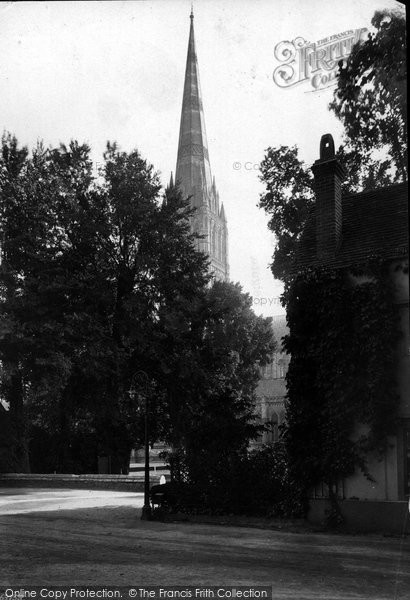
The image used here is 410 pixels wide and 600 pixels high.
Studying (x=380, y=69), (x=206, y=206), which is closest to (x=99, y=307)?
(x=380, y=69)

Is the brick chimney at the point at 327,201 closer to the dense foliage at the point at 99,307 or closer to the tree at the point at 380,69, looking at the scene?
the tree at the point at 380,69

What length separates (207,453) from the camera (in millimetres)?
17141

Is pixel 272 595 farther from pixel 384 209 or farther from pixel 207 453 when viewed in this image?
pixel 384 209

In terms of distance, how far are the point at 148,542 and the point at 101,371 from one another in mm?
14855

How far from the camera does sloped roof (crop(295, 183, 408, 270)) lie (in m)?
15.0

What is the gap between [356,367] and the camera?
14555mm

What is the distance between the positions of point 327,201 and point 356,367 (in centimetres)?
448

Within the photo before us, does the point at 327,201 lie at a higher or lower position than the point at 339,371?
higher

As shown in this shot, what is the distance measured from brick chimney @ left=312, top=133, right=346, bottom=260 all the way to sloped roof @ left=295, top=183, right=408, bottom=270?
267mm

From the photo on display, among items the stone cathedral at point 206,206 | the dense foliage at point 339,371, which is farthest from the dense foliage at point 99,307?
the dense foliage at point 339,371

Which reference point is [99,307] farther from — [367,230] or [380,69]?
[380,69]

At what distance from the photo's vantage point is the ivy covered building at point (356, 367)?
14055mm

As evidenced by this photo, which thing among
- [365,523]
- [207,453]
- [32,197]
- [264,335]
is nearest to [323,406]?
[365,523]

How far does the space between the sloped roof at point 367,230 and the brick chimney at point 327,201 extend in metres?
0.27
